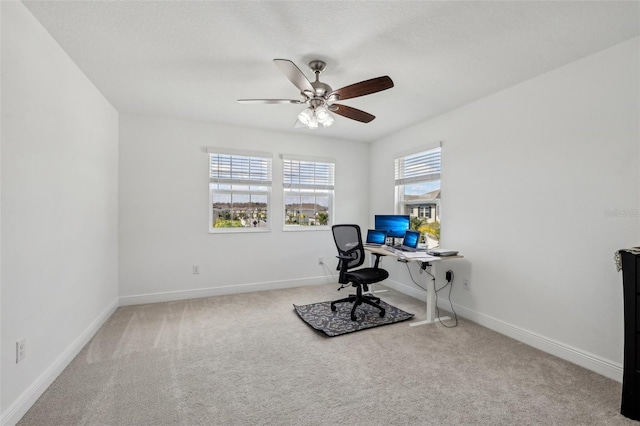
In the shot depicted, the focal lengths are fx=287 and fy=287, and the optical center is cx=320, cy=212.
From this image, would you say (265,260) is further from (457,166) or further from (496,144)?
(496,144)

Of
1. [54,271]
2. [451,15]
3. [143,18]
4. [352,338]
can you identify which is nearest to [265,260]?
[352,338]

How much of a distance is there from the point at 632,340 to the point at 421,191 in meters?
2.66

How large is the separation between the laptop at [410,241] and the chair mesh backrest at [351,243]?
55 centimetres

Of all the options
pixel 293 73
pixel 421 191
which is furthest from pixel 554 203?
pixel 293 73

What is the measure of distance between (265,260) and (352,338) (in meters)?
2.09

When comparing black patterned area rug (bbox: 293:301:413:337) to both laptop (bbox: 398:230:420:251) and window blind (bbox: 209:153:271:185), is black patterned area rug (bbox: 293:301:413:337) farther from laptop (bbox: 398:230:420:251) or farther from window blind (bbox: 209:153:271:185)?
window blind (bbox: 209:153:271:185)

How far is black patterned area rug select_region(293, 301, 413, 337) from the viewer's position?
119 inches

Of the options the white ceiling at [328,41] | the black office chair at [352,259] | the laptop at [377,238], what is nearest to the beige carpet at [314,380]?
the black office chair at [352,259]

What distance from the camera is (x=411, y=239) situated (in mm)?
3646

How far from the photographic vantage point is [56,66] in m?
2.17

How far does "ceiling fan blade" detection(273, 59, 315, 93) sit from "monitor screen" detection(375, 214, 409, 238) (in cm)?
228

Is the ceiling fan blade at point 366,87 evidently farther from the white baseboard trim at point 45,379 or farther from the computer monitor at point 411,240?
the white baseboard trim at point 45,379

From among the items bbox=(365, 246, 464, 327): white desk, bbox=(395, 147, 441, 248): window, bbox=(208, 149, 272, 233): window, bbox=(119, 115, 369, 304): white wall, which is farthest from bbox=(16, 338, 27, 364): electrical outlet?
bbox=(395, 147, 441, 248): window

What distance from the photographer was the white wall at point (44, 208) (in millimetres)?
1665
